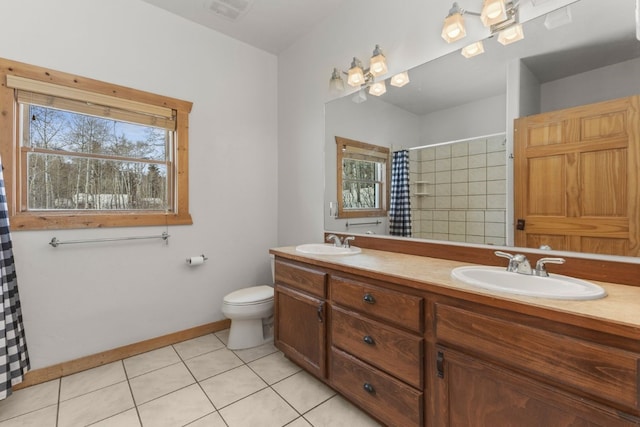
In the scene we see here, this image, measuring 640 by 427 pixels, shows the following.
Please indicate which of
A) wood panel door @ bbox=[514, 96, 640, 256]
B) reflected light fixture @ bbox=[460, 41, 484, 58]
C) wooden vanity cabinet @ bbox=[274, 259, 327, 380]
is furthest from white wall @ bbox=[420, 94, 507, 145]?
wooden vanity cabinet @ bbox=[274, 259, 327, 380]

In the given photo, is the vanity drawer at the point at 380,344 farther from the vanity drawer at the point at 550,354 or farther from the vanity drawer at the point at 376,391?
the vanity drawer at the point at 550,354

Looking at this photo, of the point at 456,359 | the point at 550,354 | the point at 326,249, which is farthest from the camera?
the point at 326,249

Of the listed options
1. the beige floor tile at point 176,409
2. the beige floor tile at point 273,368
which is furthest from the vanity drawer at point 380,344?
the beige floor tile at point 176,409

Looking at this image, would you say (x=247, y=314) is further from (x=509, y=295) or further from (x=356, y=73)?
(x=356, y=73)

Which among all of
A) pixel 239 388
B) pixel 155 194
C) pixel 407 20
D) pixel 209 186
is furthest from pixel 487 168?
pixel 155 194

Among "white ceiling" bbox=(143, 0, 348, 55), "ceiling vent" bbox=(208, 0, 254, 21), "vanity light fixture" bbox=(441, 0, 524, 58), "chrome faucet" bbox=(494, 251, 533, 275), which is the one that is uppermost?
"white ceiling" bbox=(143, 0, 348, 55)

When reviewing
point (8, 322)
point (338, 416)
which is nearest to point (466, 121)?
point (338, 416)

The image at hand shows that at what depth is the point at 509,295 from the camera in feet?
3.26

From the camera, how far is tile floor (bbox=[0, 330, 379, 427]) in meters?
1.54

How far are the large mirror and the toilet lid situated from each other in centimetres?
95

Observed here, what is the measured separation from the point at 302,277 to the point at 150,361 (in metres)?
1.35

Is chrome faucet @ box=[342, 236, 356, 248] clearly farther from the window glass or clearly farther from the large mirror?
the window glass

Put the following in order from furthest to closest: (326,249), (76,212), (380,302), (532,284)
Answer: (326,249), (76,212), (380,302), (532,284)

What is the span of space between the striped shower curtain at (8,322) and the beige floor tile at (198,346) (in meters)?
0.90
